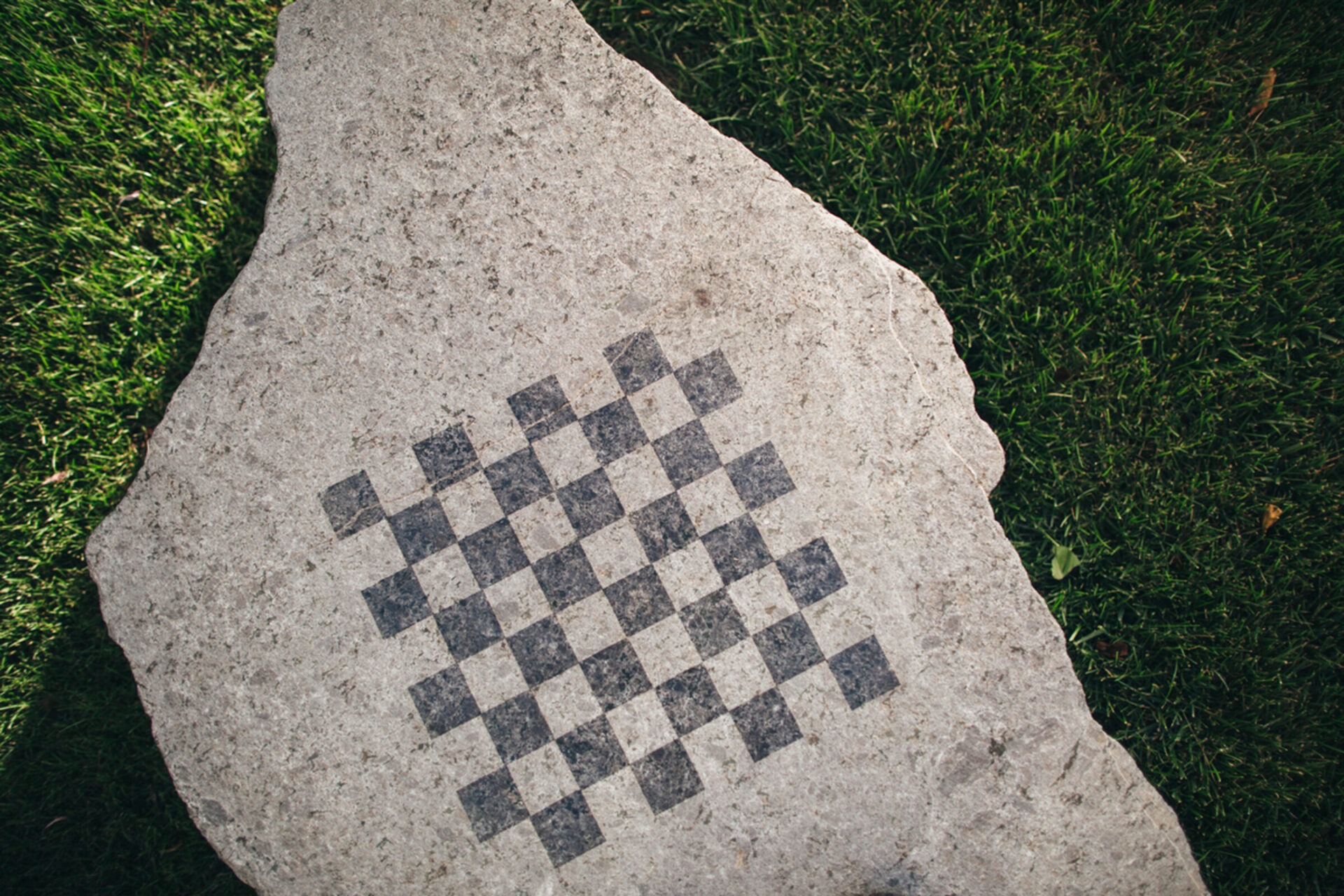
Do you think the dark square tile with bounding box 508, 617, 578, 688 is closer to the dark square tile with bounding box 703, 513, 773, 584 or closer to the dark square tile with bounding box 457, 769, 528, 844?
the dark square tile with bounding box 457, 769, 528, 844

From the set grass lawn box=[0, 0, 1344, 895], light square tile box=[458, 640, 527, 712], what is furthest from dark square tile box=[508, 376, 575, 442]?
grass lawn box=[0, 0, 1344, 895]

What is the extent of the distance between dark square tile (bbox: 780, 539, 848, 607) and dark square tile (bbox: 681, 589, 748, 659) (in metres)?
0.14

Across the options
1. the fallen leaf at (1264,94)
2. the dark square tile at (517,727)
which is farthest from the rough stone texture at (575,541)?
the fallen leaf at (1264,94)

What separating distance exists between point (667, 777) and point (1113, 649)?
116 cm

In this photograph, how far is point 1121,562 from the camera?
2.03 m

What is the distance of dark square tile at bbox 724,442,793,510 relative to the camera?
179cm

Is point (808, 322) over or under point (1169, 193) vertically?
under

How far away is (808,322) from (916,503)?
47cm

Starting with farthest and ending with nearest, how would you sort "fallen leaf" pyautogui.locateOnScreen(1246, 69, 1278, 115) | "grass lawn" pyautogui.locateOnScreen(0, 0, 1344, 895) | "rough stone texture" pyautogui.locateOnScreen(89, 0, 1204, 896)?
"fallen leaf" pyautogui.locateOnScreen(1246, 69, 1278, 115)
"grass lawn" pyautogui.locateOnScreen(0, 0, 1344, 895)
"rough stone texture" pyautogui.locateOnScreen(89, 0, 1204, 896)

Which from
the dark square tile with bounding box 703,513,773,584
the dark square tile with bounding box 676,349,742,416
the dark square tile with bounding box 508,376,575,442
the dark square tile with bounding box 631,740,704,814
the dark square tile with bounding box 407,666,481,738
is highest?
the dark square tile with bounding box 676,349,742,416

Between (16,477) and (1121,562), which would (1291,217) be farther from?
(16,477)

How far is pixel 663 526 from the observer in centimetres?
180

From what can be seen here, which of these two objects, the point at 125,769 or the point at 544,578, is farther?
the point at 125,769

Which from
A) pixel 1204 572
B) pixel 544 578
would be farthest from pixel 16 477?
pixel 1204 572
